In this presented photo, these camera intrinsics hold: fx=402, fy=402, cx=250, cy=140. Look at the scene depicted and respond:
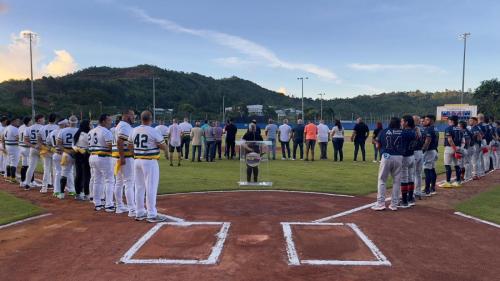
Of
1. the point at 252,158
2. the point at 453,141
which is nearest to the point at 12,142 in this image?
the point at 252,158

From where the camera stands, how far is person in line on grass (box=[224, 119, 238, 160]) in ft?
65.0

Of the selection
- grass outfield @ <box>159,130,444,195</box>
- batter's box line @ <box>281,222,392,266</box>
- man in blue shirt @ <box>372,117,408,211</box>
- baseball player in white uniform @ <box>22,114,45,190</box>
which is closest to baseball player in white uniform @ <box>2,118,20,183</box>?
baseball player in white uniform @ <box>22,114,45,190</box>

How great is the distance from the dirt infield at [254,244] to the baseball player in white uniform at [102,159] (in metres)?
0.42

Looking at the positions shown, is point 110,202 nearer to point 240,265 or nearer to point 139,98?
point 240,265

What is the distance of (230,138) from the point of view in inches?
797

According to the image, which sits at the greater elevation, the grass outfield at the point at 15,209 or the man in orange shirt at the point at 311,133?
the man in orange shirt at the point at 311,133

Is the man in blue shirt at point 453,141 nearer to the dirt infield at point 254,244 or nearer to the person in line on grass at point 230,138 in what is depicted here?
the dirt infield at point 254,244

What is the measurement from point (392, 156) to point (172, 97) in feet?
357

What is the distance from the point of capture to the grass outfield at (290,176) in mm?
12086

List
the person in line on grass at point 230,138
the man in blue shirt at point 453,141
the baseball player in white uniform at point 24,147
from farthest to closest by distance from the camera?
the person in line on grass at point 230,138
the man in blue shirt at point 453,141
the baseball player in white uniform at point 24,147

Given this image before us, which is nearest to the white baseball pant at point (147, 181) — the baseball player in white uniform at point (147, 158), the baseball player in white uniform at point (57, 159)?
the baseball player in white uniform at point (147, 158)

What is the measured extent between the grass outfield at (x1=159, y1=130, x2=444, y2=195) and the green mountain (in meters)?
51.5

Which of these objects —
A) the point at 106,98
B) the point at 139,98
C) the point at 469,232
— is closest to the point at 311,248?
the point at 469,232

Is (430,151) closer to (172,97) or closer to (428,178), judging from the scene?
(428,178)
